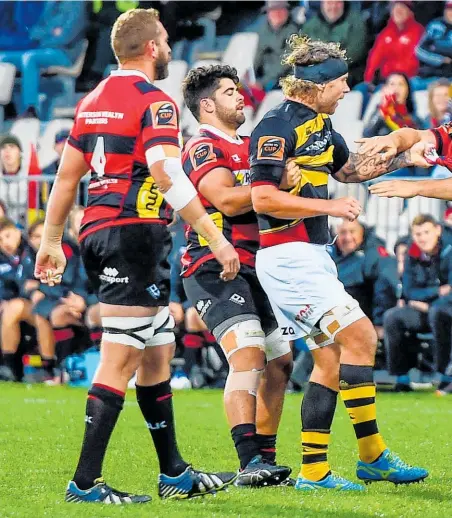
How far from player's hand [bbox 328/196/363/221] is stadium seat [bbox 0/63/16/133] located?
1339 centimetres

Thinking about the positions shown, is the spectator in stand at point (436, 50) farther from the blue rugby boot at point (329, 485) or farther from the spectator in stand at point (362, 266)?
the blue rugby boot at point (329, 485)

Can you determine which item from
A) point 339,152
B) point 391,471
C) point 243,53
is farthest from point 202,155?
point 243,53

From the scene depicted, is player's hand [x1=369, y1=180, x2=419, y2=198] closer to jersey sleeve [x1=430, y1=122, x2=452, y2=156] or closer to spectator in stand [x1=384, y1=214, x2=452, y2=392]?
jersey sleeve [x1=430, y1=122, x2=452, y2=156]

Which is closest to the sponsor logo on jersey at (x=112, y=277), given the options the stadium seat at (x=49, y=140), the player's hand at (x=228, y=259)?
the player's hand at (x=228, y=259)

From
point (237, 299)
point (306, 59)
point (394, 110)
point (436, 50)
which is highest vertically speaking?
point (436, 50)

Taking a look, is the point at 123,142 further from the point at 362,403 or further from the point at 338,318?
the point at 362,403

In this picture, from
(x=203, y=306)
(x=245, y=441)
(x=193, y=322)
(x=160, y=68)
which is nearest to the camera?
(x=160, y=68)

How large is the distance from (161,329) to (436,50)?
33.8 ft

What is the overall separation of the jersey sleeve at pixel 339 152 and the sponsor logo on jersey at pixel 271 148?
53 centimetres

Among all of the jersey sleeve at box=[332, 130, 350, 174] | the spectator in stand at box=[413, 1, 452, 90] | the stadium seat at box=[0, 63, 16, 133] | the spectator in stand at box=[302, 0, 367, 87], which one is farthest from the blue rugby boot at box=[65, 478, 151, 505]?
the stadium seat at box=[0, 63, 16, 133]

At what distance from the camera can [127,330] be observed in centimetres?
605

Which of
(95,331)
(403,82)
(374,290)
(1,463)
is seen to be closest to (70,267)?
(95,331)

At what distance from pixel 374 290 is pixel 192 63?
6.43 meters

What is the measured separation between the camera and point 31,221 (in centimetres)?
1522
